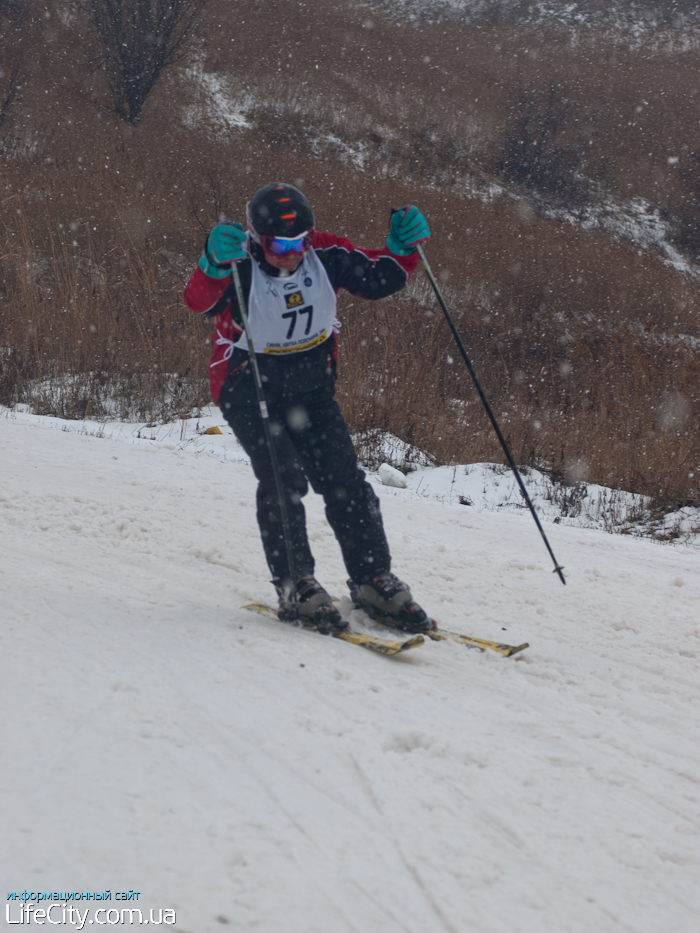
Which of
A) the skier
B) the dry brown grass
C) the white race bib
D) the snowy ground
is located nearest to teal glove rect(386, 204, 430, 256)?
the skier

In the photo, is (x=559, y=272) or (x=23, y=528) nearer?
(x=23, y=528)

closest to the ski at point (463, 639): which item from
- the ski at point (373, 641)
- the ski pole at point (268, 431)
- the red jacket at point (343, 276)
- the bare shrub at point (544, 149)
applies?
the ski at point (373, 641)

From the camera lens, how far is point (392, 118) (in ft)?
67.6

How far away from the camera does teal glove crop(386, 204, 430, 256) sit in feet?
9.37

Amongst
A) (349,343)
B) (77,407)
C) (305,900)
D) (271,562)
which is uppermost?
(349,343)

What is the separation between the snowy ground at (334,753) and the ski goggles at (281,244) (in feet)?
4.70

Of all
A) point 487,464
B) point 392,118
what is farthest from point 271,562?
point 392,118

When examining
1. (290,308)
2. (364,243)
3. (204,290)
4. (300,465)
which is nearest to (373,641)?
(300,465)

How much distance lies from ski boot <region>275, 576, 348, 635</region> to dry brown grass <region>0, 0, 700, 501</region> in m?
3.68

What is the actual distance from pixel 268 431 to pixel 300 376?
12.2 inches

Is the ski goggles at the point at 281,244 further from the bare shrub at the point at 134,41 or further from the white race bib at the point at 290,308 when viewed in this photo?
the bare shrub at the point at 134,41

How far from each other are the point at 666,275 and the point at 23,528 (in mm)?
12037

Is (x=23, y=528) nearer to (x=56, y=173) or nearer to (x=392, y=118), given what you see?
(x=56, y=173)

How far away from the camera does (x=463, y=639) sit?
2.77m
